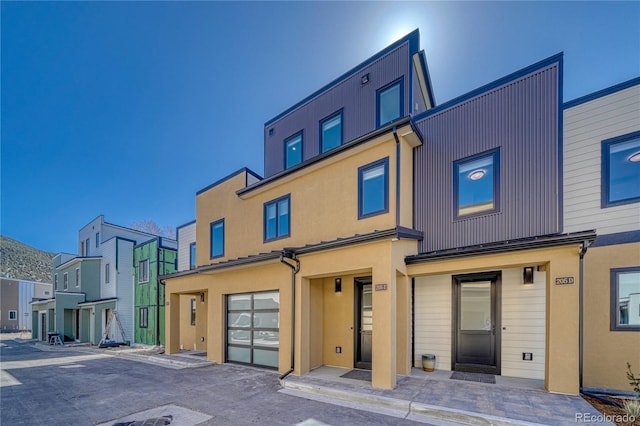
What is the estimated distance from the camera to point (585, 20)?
28.3ft

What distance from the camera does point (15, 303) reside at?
36.6 metres

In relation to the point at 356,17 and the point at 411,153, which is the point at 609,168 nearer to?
the point at 411,153

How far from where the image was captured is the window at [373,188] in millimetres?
7359

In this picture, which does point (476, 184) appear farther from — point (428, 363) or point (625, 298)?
point (428, 363)

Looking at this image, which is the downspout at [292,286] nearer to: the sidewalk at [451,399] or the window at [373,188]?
the sidewalk at [451,399]

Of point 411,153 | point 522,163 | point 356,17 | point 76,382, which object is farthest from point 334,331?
point 356,17

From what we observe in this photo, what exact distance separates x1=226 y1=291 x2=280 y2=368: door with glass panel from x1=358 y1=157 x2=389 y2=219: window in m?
3.84

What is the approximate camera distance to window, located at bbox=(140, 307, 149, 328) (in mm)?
17250

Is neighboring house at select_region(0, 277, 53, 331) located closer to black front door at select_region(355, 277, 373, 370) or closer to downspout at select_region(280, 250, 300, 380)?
downspout at select_region(280, 250, 300, 380)

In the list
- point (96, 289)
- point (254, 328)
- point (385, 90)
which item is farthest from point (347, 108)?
point (96, 289)

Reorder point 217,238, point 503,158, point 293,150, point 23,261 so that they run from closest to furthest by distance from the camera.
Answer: point 503,158 → point 293,150 → point 217,238 → point 23,261

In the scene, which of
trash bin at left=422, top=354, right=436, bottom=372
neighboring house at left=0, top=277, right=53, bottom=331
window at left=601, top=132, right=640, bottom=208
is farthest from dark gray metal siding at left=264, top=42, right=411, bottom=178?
neighboring house at left=0, top=277, right=53, bottom=331

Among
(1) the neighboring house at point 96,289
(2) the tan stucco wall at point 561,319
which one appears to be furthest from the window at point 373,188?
(1) the neighboring house at point 96,289

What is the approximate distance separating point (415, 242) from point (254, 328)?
5.72 m
